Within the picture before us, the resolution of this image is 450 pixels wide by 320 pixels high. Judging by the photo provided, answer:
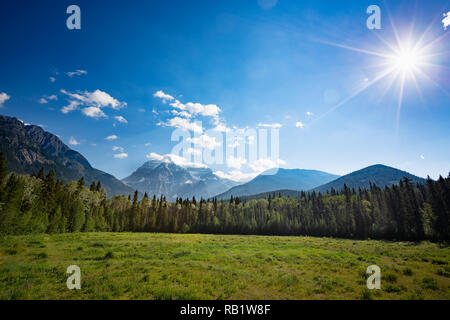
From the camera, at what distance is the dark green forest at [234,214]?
51406 millimetres

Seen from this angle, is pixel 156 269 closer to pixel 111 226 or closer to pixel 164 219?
pixel 111 226

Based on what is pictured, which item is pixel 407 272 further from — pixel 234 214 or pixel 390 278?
pixel 234 214

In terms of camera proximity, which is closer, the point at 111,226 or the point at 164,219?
the point at 111,226

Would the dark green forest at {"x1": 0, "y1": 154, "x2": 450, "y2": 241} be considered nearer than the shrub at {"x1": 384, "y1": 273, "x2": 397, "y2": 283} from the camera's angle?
No

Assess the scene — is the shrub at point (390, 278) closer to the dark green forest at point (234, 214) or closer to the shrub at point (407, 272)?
the shrub at point (407, 272)

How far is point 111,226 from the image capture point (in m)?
78.5

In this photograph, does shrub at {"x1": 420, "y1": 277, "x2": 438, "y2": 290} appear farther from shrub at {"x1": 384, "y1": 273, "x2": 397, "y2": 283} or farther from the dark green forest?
the dark green forest

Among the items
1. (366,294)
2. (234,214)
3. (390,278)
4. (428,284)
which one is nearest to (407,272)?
(390,278)

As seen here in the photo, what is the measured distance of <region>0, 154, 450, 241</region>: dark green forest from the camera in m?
51.4

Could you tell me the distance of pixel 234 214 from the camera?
109 metres

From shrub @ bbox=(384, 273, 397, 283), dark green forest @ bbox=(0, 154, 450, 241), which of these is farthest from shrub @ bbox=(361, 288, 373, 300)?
dark green forest @ bbox=(0, 154, 450, 241)
